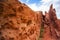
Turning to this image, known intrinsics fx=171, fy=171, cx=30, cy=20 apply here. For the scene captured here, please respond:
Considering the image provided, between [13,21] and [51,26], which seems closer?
[13,21]

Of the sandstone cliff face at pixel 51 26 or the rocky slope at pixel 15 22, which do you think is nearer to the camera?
the rocky slope at pixel 15 22

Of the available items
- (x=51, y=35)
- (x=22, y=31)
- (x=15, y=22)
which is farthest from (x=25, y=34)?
(x=51, y=35)

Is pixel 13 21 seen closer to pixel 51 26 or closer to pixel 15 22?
pixel 15 22

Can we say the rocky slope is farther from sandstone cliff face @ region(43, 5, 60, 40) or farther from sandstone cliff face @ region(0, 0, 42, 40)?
sandstone cliff face @ region(43, 5, 60, 40)

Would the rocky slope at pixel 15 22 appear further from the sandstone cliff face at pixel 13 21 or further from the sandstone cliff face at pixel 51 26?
the sandstone cliff face at pixel 51 26

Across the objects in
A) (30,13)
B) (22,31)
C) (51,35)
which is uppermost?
(30,13)

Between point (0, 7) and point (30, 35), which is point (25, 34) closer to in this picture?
point (30, 35)

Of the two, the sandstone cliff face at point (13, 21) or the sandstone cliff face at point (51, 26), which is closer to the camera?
the sandstone cliff face at point (13, 21)

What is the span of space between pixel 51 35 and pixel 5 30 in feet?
7.60

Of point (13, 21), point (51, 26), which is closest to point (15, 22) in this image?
point (13, 21)

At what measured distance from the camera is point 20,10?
281 centimetres

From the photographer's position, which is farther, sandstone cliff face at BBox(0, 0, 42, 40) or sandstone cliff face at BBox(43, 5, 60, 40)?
sandstone cliff face at BBox(43, 5, 60, 40)

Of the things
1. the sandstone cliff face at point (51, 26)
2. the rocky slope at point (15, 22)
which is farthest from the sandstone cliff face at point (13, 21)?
the sandstone cliff face at point (51, 26)

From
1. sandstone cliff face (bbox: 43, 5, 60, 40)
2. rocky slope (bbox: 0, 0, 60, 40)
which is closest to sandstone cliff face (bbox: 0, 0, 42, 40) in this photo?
rocky slope (bbox: 0, 0, 60, 40)
